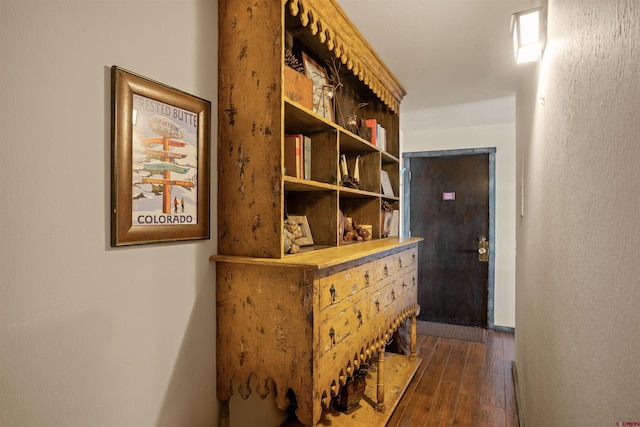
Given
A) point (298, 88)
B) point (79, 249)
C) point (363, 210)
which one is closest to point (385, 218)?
point (363, 210)

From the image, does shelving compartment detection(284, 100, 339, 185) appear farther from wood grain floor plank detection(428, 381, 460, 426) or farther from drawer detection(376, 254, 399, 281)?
wood grain floor plank detection(428, 381, 460, 426)

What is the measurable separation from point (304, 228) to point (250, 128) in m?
0.71

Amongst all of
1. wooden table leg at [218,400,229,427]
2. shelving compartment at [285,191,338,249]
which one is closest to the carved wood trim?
shelving compartment at [285,191,338,249]

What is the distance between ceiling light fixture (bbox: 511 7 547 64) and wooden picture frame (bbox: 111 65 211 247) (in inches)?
53.8

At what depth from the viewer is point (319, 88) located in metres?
2.09

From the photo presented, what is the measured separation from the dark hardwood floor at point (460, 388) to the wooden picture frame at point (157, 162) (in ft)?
5.92

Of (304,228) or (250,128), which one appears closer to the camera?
(250,128)

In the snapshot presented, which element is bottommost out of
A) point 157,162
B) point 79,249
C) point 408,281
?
point 408,281

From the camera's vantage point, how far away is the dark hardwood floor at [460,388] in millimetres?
2254

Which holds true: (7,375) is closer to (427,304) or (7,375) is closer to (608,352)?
(608,352)

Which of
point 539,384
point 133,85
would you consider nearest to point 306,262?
point 133,85

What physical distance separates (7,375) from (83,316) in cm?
22

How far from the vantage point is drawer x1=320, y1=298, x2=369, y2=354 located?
149 centimetres

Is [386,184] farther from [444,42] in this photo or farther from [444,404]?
[444,404]
